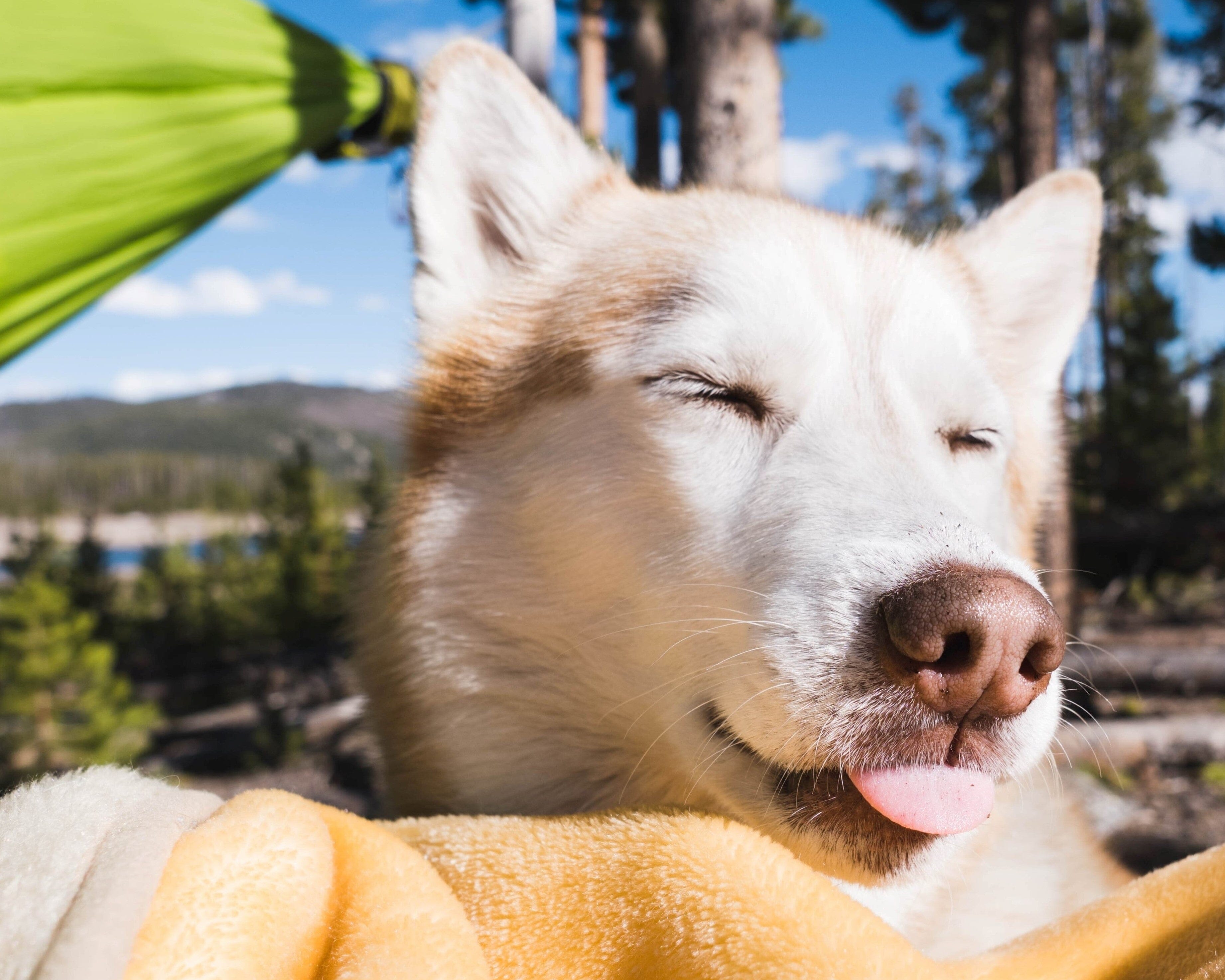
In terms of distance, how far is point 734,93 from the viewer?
3791mm

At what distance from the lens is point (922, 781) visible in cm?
120

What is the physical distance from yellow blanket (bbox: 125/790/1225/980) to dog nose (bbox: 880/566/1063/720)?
11.5 inches

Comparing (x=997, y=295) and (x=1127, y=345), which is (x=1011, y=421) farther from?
(x=1127, y=345)

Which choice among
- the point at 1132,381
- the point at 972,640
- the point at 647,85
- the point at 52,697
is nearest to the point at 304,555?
the point at 52,697

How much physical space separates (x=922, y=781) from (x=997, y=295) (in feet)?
4.96

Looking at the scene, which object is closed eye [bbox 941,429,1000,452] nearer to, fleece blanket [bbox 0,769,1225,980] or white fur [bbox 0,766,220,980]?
→ fleece blanket [bbox 0,769,1225,980]

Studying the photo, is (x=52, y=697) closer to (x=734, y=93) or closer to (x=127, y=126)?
(x=127, y=126)

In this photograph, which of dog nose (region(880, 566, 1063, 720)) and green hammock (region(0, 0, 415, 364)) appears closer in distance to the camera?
dog nose (region(880, 566, 1063, 720))

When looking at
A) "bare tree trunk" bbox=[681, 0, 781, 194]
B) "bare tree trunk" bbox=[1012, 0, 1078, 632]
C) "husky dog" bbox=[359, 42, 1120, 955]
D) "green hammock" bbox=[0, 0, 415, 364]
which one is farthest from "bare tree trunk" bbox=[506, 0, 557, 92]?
"bare tree trunk" bbox=[1012, 0, 1078, 632]

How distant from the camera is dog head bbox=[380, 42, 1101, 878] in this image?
1.18 m

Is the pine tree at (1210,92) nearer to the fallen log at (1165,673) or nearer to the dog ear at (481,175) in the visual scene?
the fallen log at (1165,673)

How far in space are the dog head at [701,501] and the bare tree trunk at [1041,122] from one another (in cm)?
591

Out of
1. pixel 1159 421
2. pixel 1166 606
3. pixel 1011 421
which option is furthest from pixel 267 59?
pixel 1159 421

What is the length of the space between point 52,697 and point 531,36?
9883mm
